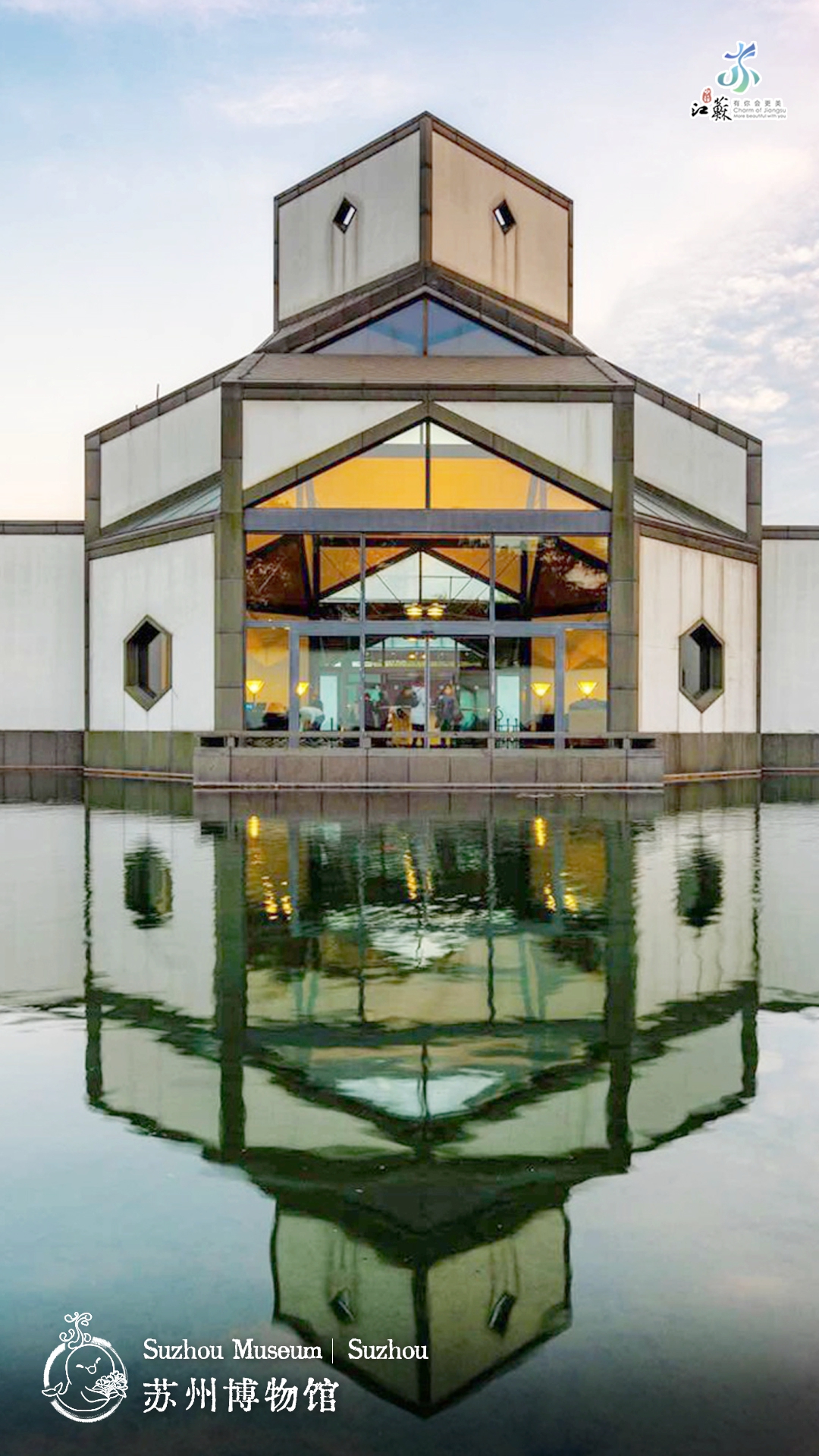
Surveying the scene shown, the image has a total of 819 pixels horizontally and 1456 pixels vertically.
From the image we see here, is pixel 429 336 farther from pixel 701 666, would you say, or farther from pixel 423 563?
pixel 701 666

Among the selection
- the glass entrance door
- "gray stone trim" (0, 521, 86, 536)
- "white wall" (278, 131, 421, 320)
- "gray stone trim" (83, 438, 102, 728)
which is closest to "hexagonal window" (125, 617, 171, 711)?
"gray stone trim" (83, 438, 102, 728)

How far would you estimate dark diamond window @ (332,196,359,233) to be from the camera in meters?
40.5

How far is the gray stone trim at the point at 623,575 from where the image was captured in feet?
109

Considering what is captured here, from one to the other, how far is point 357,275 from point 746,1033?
122 feet

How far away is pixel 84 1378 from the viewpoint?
11.1ft

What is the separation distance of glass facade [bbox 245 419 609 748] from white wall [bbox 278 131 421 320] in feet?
31.0

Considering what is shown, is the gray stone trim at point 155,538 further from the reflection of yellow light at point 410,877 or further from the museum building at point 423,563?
the reflection of yellow light at point 410,877

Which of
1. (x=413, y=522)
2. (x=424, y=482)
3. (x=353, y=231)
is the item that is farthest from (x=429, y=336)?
(x=413, y=522)

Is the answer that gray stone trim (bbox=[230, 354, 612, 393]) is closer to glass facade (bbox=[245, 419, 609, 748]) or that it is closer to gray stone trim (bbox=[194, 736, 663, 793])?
glass facade (bbox=[245, 419, 609, 748])

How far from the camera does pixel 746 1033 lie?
6914 mm

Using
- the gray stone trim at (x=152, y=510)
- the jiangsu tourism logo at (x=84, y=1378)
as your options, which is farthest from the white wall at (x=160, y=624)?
the jiangsu tourism logo at (x=84, y=1378)

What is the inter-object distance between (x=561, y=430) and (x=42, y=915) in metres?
25.7

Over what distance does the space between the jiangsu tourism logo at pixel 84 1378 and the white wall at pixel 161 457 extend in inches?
1297

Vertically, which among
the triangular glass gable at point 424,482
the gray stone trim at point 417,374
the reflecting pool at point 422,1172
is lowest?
the reflecting pool at point 422,1172
